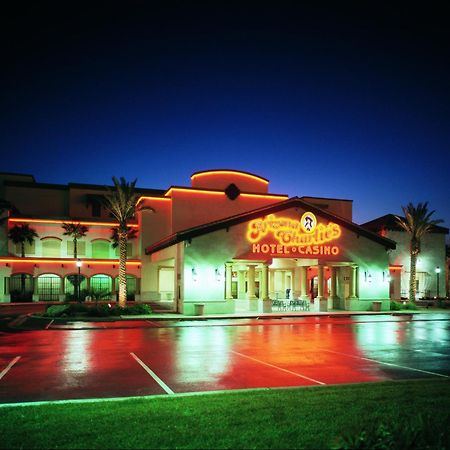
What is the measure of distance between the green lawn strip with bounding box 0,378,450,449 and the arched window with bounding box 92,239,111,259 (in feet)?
150

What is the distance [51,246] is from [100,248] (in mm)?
5085

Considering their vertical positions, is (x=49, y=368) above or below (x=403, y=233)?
below

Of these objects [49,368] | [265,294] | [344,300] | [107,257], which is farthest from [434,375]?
[107,257]

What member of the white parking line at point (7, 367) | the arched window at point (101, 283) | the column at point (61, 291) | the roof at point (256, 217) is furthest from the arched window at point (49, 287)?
the white parking line at point (7, 367)

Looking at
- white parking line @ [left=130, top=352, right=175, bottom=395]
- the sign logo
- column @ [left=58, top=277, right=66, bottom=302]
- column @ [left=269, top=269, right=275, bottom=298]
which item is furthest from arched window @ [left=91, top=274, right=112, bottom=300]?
white parking line @ [left=130, top=352, right=175, bottom=395]

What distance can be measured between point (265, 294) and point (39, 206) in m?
33.4

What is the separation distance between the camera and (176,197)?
46875mm

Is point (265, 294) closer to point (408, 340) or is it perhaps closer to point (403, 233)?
point (408, 340)

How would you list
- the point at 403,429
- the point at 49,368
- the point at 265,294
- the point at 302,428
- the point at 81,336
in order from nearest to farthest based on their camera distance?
the point at 403,429
the point at 302,428
the point at 49,368
the point at 81,336
the point at 265,294

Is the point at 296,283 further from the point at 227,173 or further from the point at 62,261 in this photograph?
the point at 62,261

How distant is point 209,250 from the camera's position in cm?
Result: 3447

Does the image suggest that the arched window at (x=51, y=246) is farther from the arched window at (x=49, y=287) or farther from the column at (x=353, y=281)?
the column at (x=353, y=281)

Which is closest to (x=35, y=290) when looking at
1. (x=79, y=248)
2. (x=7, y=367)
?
(x=79, y=248)

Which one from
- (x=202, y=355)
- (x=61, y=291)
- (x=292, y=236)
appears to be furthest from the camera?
(x=61, y=291)
